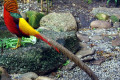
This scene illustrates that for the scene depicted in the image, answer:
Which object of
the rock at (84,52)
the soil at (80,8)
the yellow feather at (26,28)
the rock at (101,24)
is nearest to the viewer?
the yellow feather at (26,28)

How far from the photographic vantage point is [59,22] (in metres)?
5.85

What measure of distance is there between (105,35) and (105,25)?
0.81m

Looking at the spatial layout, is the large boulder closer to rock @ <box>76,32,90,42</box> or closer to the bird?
the bird

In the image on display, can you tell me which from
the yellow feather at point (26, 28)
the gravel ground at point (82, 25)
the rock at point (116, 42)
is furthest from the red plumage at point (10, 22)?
the rock at point (116, 42)

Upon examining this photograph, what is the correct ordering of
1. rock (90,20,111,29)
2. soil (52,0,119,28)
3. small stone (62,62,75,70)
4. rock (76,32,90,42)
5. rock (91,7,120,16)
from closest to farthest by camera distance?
small stone (62,62,75,70)
rock (76,32,90,42)
rock (90,20,111,29)
soil (52,0,119,28)
rock (91,7,120,16)

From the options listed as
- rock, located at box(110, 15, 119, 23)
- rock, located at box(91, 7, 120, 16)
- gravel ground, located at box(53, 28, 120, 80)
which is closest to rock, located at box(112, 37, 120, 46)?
gravel ground, located at box(53, 28, 120, 80)

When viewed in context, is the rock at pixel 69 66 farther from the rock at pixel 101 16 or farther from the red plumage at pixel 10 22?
the rock at pixel 101 16

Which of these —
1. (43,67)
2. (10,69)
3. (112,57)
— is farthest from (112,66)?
(10,69)

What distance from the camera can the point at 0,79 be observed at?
8.63ft

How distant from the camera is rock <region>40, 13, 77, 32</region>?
225 inches

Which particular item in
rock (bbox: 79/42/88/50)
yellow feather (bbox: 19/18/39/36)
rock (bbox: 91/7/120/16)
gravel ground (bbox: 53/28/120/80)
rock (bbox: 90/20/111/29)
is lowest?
gravel ground (bbox: 53/28/120/80)

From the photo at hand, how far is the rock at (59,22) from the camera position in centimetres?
573

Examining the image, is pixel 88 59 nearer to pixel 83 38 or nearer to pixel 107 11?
pixel 83 38

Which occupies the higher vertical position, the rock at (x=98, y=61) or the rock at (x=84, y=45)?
the rock at (x=84, y=45)
